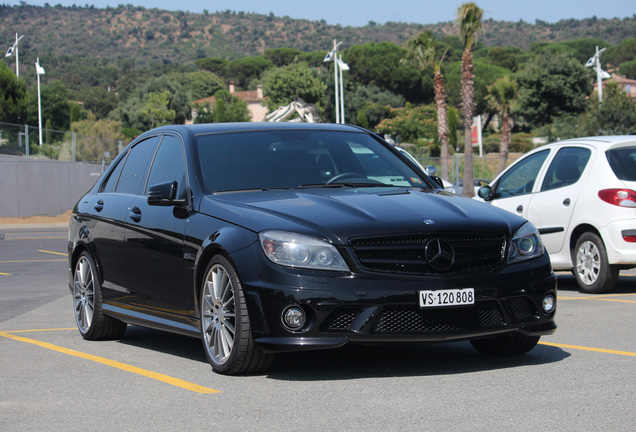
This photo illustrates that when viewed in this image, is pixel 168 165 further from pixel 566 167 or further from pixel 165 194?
pixel 566 167

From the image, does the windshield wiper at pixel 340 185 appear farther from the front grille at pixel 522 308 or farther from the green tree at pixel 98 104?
the green tree at pixel 98 104

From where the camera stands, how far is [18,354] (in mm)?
6777

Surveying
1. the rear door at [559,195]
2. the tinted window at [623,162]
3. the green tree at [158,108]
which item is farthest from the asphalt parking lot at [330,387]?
the green tree at [158,108]

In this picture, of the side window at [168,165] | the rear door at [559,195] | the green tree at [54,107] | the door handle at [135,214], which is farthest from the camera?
the green tree at [54,107]

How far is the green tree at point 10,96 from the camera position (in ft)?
214

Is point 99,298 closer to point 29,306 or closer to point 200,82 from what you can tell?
point 29,306

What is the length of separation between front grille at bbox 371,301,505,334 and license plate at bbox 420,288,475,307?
6cm

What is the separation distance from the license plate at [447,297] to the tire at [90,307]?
3.10 metres

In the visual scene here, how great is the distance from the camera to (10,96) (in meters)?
65.5

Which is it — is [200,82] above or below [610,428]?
above

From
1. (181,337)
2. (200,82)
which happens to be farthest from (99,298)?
(200,82)

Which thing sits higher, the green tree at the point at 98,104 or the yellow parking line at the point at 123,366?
the green tree at the point at 98,104

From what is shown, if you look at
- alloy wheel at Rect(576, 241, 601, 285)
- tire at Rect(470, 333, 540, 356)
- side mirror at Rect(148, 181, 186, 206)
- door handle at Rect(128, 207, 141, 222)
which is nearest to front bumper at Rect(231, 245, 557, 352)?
tire at Rect(470, 333, 540, 356)

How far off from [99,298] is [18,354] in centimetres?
88
